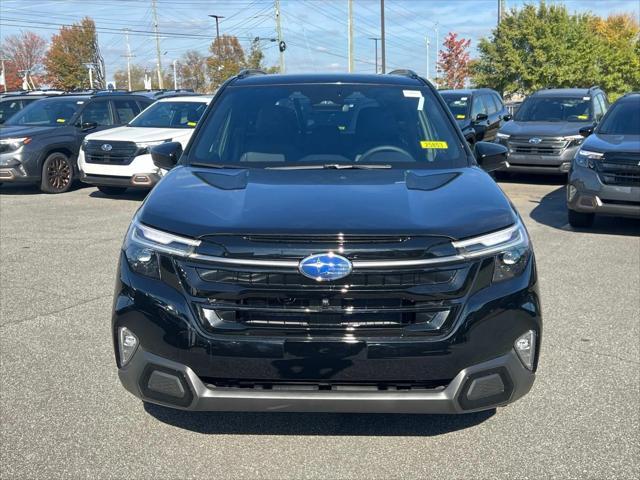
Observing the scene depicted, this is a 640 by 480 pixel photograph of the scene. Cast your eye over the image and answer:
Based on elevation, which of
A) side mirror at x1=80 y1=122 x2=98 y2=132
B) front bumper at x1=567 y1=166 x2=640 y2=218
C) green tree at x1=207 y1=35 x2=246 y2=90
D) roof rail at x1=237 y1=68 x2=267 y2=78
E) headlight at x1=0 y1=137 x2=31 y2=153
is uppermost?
green tree at x1=207 y1=35 x2=246 y2=90

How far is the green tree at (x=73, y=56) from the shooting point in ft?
188

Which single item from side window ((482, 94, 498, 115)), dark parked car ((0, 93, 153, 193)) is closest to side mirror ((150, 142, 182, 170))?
dark parked car ((0, 93, 153, 193))

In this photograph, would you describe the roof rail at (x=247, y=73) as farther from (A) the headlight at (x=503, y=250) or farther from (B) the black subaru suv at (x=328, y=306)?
(A) the headlight at (x=503, y=250)

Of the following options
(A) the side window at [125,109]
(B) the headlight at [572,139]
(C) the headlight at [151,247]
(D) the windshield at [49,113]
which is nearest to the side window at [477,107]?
(B) the headlight at [572,139]

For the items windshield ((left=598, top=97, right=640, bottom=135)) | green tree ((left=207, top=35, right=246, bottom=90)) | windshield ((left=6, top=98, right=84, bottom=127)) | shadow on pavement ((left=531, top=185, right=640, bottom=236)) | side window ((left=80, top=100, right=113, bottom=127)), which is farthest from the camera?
green tree ((left=207, top=35, right=246, bottom=90))

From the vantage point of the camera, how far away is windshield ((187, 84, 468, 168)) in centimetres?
412

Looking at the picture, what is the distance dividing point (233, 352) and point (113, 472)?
3.03 feet

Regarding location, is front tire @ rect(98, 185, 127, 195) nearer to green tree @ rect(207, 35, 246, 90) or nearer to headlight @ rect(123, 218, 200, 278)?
headlight @ rect(123, 218, 200, 278)

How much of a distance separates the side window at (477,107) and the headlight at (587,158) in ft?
21.5

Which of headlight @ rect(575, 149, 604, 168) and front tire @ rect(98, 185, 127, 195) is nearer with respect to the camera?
headlight @ rect(575, 149, 604, 168)

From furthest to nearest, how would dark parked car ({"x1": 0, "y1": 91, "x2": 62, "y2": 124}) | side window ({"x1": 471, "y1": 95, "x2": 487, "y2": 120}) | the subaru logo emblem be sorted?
dark parked car ({"x1": 0, "y1": 91, "x2": 62, "y2": 124})
side window ({"x1": 471, "y1": 95, "x2": 487, "y2": 120})
the subaru logo emblem

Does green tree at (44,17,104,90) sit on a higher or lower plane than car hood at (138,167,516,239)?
higher

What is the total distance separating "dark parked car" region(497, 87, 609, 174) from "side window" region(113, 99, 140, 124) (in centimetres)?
773

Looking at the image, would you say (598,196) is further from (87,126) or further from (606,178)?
(87,126)
